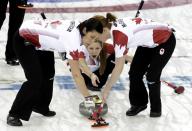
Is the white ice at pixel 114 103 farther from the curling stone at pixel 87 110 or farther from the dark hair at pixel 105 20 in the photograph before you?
the dark hair at pixel 105 20

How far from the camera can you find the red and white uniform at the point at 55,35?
4523 millimetres

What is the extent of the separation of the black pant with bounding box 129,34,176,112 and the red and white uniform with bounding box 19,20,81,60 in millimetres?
894

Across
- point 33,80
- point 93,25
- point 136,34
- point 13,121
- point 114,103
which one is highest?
point 93,25

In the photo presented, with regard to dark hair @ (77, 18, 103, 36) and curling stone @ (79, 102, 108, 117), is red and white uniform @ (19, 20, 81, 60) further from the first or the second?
curling stone @ (79, 102, 108, 117)

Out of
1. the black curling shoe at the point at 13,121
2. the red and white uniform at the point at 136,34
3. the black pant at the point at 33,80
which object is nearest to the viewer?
the red and white uniform at the point at 136,34

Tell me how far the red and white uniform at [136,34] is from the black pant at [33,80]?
784mm

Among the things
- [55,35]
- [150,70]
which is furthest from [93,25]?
[150,70]

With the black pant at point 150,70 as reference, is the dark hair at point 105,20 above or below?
above

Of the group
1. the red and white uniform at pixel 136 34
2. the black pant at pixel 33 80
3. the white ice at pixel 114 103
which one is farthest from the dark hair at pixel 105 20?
the white ice at pixel 114 103

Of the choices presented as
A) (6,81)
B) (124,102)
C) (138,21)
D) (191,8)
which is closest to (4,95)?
(6,81)

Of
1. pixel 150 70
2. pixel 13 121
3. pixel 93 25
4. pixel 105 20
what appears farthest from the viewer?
pixel 150 70

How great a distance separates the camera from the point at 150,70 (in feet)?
16.9

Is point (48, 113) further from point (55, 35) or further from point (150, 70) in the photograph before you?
point (150, 70)

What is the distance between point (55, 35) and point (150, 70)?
42.3 inches
